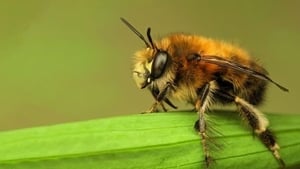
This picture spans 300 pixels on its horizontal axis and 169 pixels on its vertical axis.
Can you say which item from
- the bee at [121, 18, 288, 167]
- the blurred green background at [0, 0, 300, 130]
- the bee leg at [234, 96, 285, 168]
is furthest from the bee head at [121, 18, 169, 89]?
the blurred green background at [0, 0, 300, 130]

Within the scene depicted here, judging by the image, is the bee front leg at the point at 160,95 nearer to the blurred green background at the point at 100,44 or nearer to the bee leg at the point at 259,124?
the bee leg at the point at 259,124

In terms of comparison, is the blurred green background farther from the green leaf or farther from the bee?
the green leaf

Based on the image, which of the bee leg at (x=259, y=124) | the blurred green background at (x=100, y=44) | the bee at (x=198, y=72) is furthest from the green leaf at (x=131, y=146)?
the blurred green background at (x=100, y=44)

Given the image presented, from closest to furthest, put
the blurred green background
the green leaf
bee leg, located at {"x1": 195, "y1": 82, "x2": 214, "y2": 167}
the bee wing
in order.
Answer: the green leaf < bee leg, located at {"x1": 195, "y1": 82, "x2": 214, "y2": 167} < the bee wing < the blurred green background

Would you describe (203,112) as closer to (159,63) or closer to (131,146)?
(159,63)

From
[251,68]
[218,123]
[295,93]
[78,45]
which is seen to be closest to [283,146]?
[218,123]

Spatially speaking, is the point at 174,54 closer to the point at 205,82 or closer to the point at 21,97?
the point at 205,82
